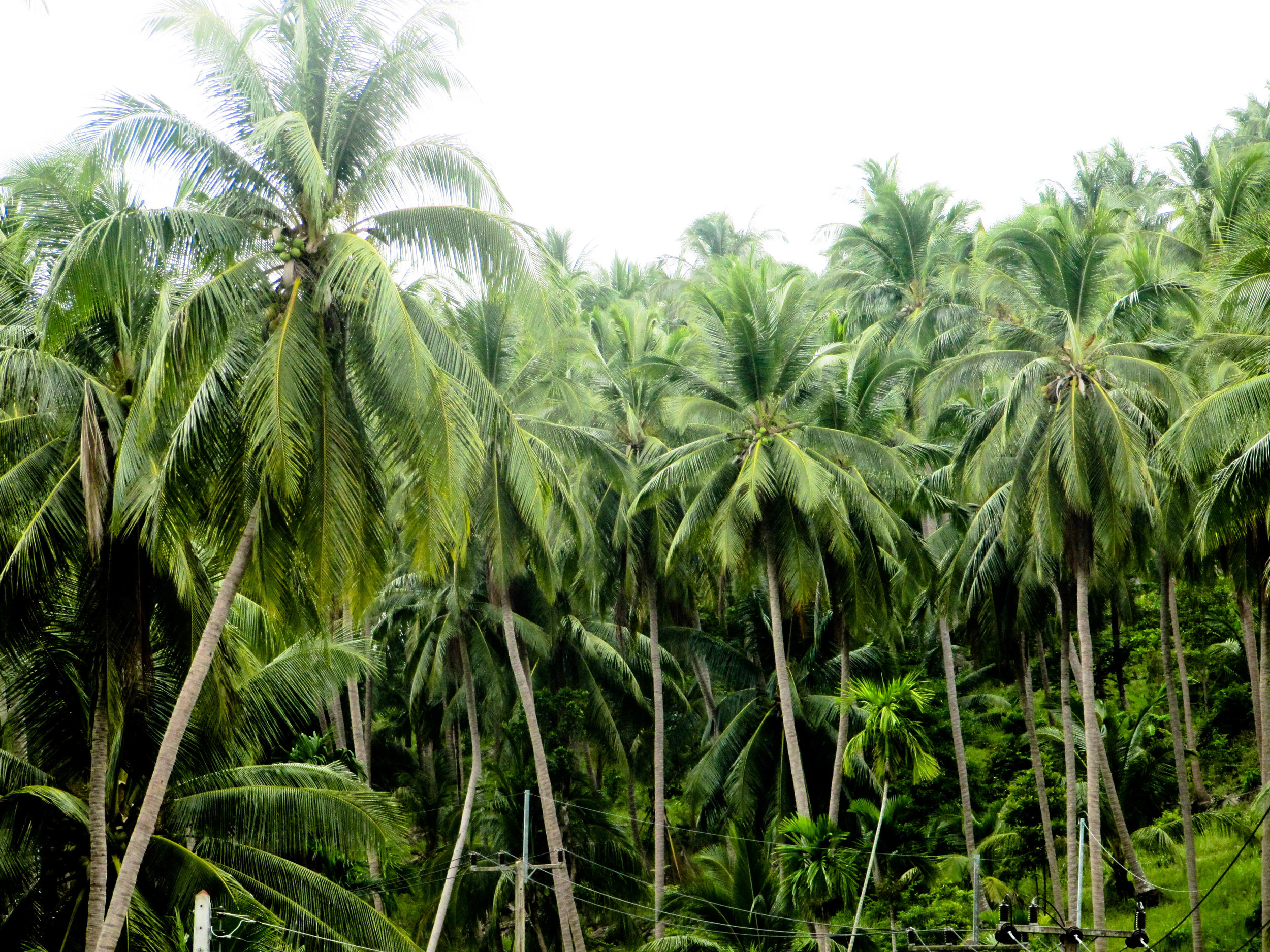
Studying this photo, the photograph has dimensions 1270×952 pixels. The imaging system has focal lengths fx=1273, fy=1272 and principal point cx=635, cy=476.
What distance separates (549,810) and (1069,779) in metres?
10.5

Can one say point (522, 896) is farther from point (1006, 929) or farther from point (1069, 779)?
point (1069, 779)

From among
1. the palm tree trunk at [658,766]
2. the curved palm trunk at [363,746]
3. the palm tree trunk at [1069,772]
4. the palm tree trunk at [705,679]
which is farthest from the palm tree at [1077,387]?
the curved palm trunk at [363,746]

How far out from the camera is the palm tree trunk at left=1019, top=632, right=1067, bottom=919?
86.6 ft

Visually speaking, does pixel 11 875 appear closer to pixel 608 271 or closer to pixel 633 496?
pixel 633 496

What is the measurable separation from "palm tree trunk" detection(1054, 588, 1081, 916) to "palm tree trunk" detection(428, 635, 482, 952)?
12.5 meters

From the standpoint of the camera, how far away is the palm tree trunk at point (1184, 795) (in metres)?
24.3

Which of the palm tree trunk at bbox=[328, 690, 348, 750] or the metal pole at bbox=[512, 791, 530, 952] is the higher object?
the metal pole at bbox=[512, 791, 530, 952]

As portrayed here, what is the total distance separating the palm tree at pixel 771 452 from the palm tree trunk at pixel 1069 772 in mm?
4195

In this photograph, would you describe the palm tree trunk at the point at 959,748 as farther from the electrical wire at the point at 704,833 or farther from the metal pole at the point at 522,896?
the metal pole at the point at 522,896

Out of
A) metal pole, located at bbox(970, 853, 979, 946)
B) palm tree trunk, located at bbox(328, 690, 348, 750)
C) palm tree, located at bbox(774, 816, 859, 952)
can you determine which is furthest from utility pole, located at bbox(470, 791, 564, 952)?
palm tree trunk, located at bbox(328, 690, 348, 750)

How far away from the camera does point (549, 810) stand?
26.5 meters

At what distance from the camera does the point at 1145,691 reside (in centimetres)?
3603

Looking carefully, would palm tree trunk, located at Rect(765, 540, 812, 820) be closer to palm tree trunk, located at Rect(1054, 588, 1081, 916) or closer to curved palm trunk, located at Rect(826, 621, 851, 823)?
curved palm trunk, located at Rect(826, 621, 851, 823)

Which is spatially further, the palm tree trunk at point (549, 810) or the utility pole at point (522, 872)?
the palm tree trunk at point (549, 810)
